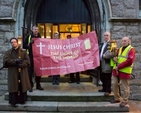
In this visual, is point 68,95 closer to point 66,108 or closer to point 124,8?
point 66,108

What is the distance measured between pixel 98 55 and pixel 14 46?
2.60m

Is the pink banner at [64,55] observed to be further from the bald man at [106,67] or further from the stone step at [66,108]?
the stone step at [66,108]

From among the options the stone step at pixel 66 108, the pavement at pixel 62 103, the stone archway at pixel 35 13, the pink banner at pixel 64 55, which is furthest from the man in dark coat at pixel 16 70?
the stone archway at pixel 35 13

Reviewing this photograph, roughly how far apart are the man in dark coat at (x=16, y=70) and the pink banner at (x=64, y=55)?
1.14 meters

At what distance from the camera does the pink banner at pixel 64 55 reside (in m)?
8.64

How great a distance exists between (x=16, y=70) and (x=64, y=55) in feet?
6.17

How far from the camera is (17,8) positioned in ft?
32.0

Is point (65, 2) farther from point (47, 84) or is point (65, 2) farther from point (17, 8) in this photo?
point (47, 84)

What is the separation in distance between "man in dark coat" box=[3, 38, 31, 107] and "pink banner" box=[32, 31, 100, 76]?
1139 millimetres

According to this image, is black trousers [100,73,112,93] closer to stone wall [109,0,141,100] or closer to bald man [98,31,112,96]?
bald man [98,31,112,96]

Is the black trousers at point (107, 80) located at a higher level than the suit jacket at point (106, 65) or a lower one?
lower

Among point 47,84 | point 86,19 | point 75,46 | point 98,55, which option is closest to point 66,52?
point 75,46

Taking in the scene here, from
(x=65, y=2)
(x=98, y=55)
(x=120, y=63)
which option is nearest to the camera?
(x=120, y=63)

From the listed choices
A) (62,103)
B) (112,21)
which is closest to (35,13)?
(112,21)
